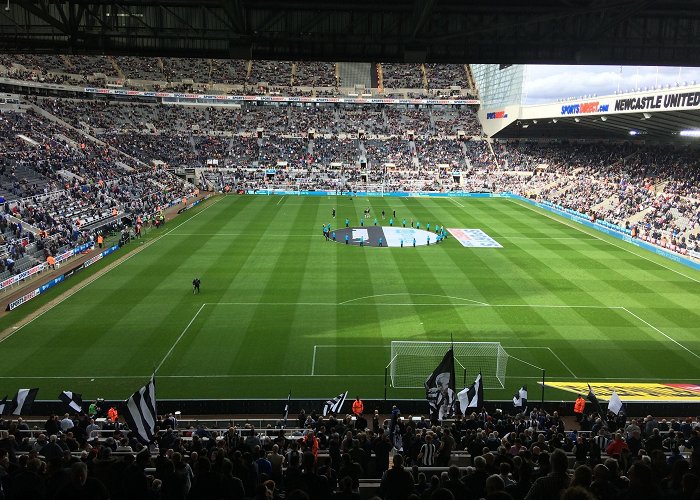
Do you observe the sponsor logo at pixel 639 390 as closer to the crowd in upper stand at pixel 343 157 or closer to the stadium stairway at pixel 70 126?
the crowd in upper stand at pixel 343 157

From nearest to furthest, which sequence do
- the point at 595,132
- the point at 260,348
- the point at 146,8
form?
the point at 146,8 < the point at 260,348 < the point at 595,132

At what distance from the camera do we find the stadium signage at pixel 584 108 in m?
60.9

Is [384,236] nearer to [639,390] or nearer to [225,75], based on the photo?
[639,390]

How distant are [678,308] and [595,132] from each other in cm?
5678

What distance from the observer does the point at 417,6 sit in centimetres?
1365

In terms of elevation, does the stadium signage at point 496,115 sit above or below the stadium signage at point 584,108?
above

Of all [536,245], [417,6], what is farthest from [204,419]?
[536,245]

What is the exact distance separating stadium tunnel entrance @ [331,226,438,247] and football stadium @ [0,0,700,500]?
0.54 meters

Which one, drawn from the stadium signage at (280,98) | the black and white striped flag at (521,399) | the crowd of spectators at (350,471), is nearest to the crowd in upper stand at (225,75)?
the stadium signage at (280,98)

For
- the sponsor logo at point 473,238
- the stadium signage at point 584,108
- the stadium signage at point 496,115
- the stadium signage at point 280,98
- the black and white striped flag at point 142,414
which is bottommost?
the black and white striped flag at point 142,414

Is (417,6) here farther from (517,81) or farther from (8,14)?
(517,81)

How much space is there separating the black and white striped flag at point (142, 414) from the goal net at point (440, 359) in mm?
10685

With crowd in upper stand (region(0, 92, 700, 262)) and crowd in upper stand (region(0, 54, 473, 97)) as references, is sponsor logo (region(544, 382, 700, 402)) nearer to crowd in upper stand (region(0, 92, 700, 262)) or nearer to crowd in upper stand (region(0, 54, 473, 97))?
→ crowd in upper stand (region(0, 92, 700, 262))

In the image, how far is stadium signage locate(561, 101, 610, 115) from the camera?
60947 mm
